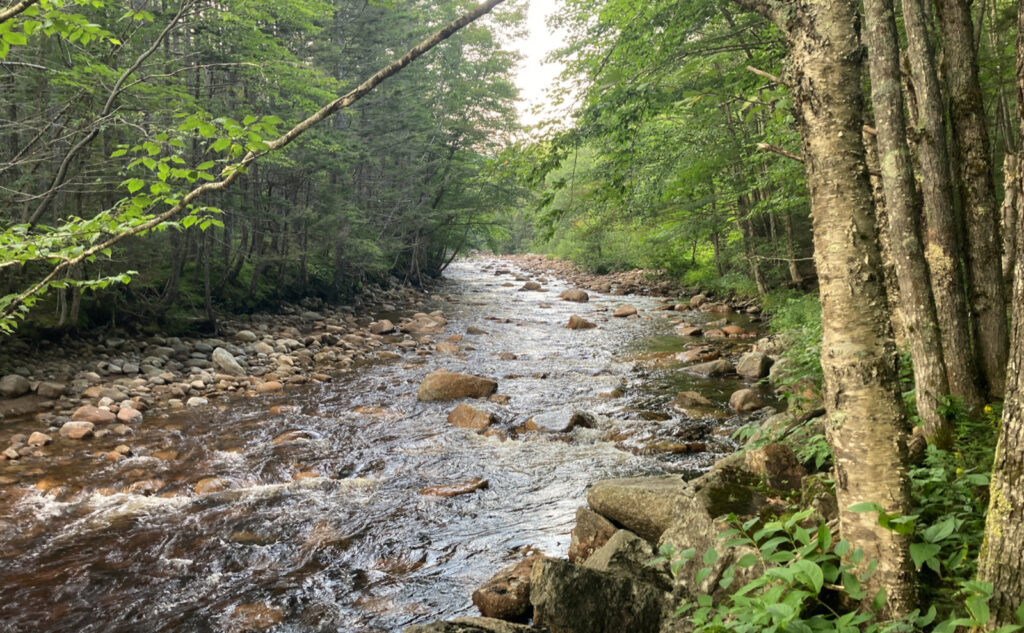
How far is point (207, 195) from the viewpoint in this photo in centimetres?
1304

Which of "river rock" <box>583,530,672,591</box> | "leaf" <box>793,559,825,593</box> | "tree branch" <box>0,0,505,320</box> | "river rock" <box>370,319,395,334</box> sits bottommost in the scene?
"river rock" <box>583,530,672,591</box>

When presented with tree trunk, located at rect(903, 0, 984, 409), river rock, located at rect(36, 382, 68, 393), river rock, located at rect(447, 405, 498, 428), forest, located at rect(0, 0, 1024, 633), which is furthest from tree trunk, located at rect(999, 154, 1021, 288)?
river rock, located at rect(36, 382, 68, 393)

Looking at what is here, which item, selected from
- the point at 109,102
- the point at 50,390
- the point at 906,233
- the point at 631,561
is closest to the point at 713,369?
the point at 906,233

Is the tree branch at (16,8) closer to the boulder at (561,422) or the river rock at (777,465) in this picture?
the river rock at (777,465)

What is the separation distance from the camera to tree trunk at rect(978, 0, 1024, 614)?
192cm

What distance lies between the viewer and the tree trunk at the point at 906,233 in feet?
12.5

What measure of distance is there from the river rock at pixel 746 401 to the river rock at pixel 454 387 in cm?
406

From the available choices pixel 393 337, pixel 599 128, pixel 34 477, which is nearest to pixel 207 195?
pixel 393 337

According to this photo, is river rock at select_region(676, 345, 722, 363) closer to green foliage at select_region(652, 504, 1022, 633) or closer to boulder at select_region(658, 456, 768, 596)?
boulder at select_region(658, 456, 768, 596)

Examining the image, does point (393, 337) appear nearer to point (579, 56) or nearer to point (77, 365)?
point (77, 365)

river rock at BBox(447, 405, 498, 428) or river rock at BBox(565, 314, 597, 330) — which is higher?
river rock at BBox(565, 314, 597, 330)

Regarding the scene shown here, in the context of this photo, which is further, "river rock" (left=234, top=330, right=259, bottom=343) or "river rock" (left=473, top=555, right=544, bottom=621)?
"river rock" (left=234, top=330, right=259, bottom=343)

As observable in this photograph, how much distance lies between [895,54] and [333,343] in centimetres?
1357

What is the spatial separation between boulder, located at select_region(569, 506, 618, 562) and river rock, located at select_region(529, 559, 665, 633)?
1.08 metres
